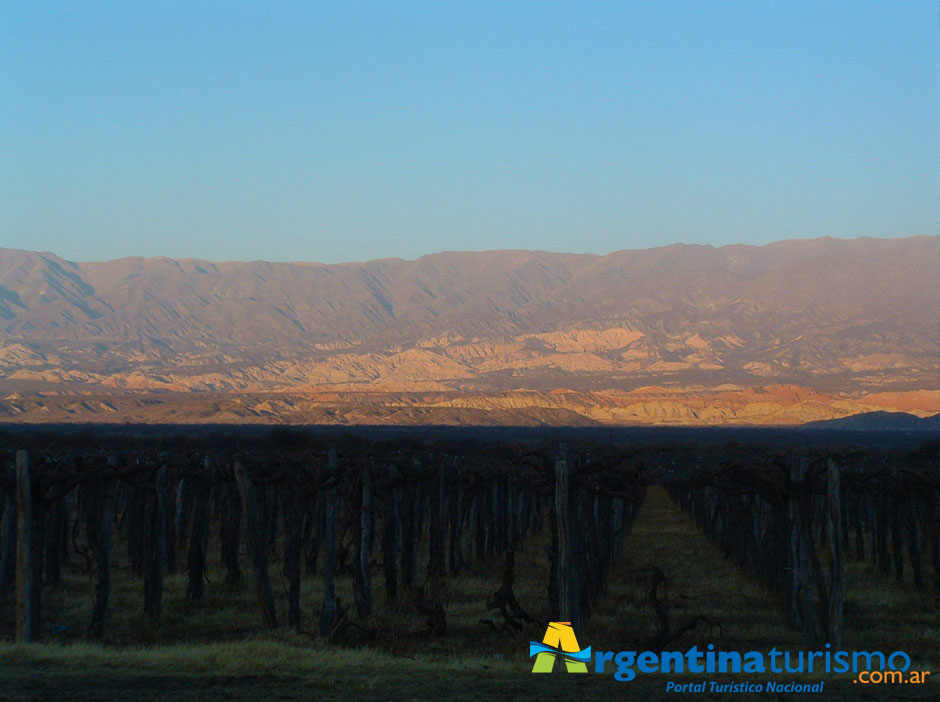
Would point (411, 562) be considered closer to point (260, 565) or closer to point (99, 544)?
point (260, 565)

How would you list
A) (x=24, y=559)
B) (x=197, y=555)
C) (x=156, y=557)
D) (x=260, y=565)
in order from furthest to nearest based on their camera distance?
(x=197, y=555), (x=156, y=557), (x=260, y=565), (x=24, y=559)

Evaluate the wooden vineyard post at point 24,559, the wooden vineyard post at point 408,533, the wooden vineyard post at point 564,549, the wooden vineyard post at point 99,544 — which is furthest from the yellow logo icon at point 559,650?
the wooden vineyard post at point 408,533

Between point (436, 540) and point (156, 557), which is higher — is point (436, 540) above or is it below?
below

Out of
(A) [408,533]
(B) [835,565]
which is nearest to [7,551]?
(A) [408,533]

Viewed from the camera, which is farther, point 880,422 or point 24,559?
point 880,422

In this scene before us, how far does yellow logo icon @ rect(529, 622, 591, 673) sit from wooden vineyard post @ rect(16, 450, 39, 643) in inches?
256

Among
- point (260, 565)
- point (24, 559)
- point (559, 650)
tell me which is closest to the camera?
point (559, 650)

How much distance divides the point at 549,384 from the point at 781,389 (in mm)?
52838

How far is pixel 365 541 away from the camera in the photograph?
680 inches

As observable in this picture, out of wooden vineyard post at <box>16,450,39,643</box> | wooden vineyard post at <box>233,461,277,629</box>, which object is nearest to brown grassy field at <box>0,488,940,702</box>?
wooden vineyard post at <box>16,450,39,643</box>

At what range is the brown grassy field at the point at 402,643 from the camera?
1077 centimetres

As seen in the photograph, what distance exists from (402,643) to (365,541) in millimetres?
3100

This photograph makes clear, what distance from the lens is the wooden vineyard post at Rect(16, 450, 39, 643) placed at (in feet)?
46.1

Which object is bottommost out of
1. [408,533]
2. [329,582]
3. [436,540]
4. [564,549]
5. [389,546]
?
[436,540]
